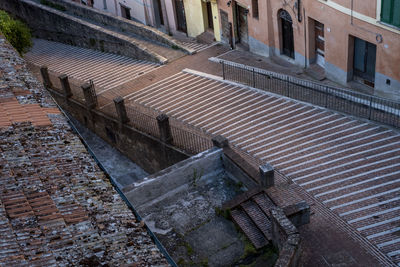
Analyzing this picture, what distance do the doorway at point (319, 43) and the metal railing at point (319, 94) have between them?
171 centimetres

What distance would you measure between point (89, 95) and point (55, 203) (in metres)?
16.0

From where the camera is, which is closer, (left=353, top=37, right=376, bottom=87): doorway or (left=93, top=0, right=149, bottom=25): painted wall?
(left=353, top=37, right=376, bottom=87): doorway

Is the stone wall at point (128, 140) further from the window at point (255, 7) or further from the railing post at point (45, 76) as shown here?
the window at point (255, 7)

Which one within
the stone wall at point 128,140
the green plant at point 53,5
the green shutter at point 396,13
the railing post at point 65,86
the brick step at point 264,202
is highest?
the green shutter at point 396,13

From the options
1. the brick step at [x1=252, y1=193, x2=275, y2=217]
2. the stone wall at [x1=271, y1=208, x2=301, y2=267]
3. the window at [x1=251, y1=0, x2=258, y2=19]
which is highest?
the window at [x1=251, y1=0, x2=258, y2=19]

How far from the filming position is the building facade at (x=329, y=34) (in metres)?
22.6

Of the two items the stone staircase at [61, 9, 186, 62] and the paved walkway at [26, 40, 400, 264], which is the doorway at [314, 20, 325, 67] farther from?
the stone staircase at [61, 9, 186, 62]

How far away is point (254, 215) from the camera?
18016 millimetres

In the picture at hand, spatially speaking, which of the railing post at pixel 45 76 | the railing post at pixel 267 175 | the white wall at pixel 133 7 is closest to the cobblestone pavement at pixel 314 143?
the railing post at pixel 267 175

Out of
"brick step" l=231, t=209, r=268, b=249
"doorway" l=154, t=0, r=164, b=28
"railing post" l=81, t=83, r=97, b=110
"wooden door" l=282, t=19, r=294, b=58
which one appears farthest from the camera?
"doorway" l=154, t=0, r=164, b=28

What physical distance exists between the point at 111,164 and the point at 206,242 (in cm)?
1043

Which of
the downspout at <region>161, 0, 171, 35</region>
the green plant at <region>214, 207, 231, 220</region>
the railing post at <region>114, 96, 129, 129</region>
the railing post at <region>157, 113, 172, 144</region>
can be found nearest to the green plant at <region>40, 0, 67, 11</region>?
the downspout at <region>161, 0, 171, 35</region>

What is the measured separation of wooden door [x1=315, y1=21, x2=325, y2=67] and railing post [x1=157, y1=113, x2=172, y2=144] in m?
8.21

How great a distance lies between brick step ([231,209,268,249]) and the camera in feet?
56.7
